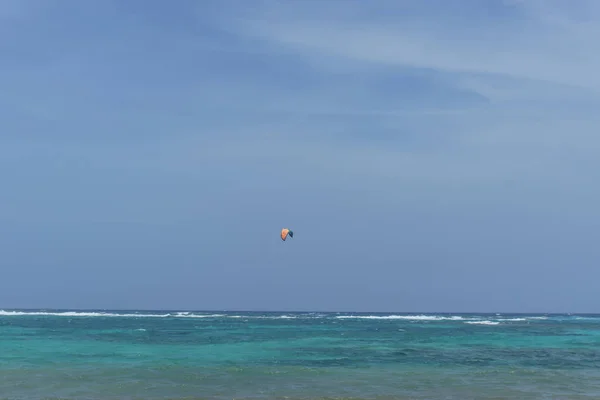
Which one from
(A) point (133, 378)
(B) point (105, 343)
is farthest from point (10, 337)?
(A) point (133, 378)

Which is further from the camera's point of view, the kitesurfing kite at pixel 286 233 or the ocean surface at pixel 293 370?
the kitesurfing kite at pixel 286 233

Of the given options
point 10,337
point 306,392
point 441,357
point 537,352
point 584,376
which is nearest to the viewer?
point 306,392

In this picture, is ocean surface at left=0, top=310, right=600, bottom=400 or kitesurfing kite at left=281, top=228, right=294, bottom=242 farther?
kitesurfing kite at left=281, top=228, right=294, bottom=242

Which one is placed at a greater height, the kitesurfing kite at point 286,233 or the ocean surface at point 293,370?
the kitesurfing kite at point 286,233

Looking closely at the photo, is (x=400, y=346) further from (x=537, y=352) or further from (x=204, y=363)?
(x=204, y=363)

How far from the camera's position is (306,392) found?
58.7ft

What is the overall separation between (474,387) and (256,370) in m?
7.45

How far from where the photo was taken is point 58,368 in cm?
2281

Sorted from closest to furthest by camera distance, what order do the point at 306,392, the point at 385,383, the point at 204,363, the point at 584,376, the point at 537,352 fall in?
1. the point at 306,392
2. the point at 385,383
3. the point at 584,376
4. the point at 204,363
5. the point at 537,352

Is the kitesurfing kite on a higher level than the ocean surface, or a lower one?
higher

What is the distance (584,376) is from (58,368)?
17.7 meters

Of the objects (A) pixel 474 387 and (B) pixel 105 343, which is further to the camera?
(B) pixel 105 343

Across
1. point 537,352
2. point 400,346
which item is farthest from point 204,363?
point 537,352

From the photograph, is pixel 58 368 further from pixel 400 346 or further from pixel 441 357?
pixel 400 346
